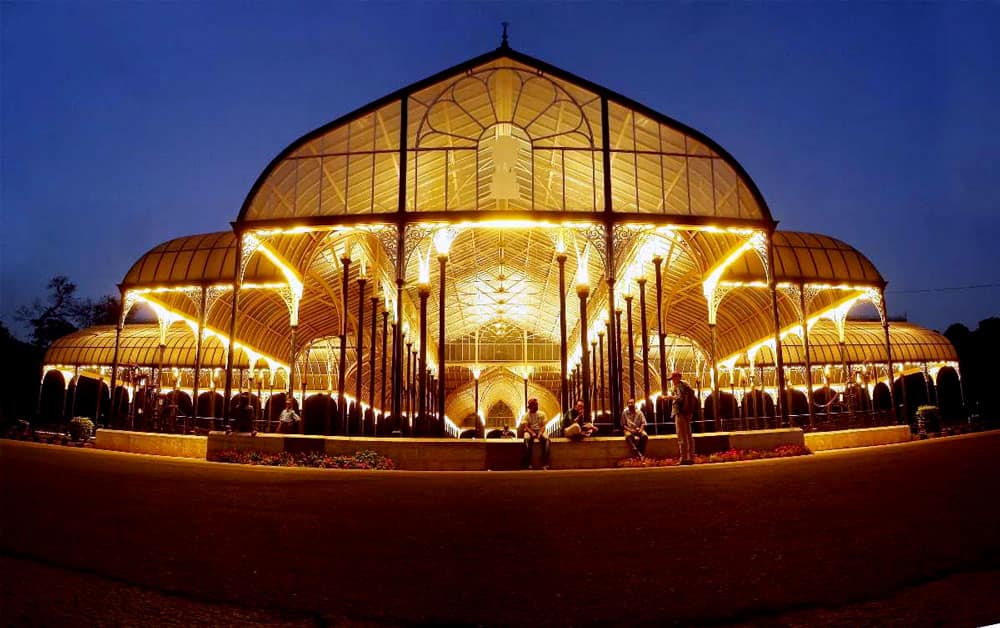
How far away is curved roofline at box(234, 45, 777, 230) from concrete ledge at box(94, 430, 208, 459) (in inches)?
239

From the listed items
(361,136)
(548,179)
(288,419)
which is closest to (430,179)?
(361,136)

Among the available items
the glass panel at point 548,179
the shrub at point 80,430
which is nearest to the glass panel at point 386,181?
the glass panel at point 548,179

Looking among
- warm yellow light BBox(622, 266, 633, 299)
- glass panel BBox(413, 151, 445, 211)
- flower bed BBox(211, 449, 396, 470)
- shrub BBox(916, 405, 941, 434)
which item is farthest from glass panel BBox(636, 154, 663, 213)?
shrub BBox(916, 405, 941, 434)

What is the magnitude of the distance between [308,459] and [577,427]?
18.4 feet

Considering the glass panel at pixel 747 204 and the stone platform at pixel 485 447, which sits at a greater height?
the glass panel at pixel 747 204

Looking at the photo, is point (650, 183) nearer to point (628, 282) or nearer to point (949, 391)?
point (628, 282)

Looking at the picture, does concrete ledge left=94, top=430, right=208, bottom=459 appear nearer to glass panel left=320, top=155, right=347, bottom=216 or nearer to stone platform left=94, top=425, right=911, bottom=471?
stone platform left=94, top=425, right=911, bottom=471

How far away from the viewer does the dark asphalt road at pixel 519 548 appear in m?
2.45

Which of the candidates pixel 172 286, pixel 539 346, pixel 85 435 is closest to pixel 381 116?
pixel 172 286

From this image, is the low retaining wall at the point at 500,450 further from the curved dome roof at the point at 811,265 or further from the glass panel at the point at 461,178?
the curved dome roof at the point at 811,265

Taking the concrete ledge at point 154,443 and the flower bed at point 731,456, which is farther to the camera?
the concrete ledge at point 154,443

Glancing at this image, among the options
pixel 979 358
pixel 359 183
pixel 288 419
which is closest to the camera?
pixel 288 419

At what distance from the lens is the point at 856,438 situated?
1755cm

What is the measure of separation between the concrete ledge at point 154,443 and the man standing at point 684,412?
36.2 ft
